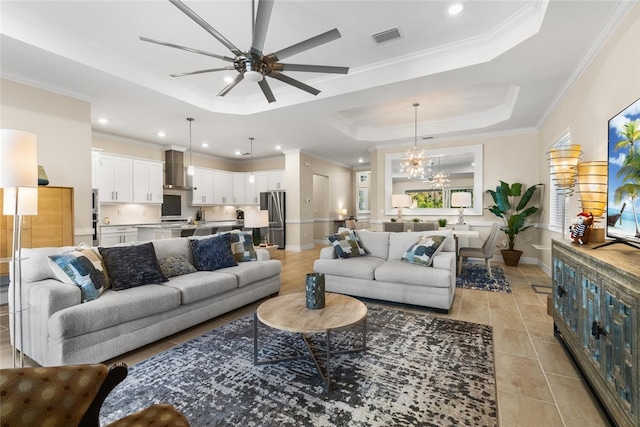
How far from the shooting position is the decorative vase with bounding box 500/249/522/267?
5789mm

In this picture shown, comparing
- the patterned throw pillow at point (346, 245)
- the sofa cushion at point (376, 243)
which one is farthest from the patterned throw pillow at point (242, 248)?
the sofa cushion at point (376, 243)

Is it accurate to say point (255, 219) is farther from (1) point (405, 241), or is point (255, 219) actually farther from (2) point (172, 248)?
(1) point (405, 241)

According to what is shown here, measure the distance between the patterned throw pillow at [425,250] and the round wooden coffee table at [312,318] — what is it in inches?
56.6

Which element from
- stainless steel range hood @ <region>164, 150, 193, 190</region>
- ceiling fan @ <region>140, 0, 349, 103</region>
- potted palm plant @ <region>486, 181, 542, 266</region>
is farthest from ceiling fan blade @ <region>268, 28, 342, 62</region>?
stainless steel range hood @ <region>164, 150, 193, 190</region>

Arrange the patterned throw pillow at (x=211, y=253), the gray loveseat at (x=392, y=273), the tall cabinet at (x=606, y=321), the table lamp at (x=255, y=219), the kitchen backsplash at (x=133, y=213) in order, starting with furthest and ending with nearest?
the kitchen backsplash at (x=133, y=213) < the table lamp at (x=255, y=219) < the patterned throw pillow at (x=211, y=253) < the gray loveseat at (x=392, y=273) < the tall cabinet at (x=606, y=321)

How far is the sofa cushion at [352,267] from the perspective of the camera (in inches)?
145

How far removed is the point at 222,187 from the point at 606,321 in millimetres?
8924

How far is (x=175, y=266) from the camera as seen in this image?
10.4ft

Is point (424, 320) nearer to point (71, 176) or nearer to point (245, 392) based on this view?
point (245, 392)

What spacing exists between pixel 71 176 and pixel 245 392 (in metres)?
4.22

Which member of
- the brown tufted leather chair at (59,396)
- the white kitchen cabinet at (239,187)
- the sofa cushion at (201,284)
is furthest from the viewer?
the white kitchen cabinet at (239,187)

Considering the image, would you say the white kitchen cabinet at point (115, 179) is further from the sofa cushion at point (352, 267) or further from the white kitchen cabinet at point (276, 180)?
the sofa cushion at point (352, 267)

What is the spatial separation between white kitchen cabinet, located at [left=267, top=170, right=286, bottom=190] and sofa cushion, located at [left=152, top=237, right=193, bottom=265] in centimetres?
566

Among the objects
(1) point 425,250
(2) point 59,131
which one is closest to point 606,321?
(1) point 425,250
